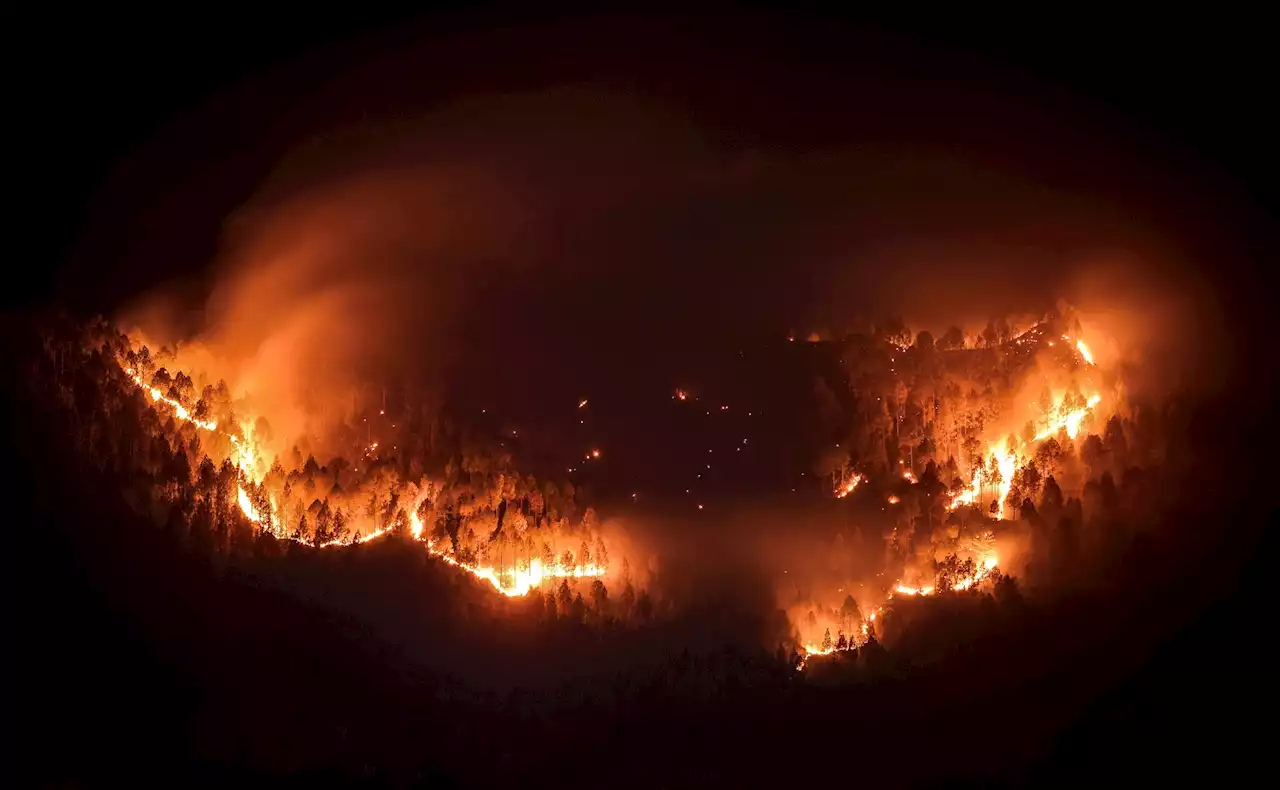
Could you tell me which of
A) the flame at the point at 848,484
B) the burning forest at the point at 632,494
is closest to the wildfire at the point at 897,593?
the burning forest at the point at 632,494

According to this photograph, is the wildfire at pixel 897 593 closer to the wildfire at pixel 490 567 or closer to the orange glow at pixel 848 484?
the orange glow at pixel 848 484

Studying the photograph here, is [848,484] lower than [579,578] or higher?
higher

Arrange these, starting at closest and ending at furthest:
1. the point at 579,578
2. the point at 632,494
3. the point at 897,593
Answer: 1. the point at 897,593
2. the point at 579,578
3. the point at 632,494

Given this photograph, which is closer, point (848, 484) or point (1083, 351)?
point (848, 484)

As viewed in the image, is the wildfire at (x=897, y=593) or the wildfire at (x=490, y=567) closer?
the wildfire at (x=897, y=593)

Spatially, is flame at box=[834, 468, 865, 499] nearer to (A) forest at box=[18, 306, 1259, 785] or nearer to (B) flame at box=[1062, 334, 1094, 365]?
(A) forest at box=[18, 306, 1259, 785]

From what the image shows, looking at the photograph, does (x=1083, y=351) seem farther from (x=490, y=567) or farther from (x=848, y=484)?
(x=490, y=567)

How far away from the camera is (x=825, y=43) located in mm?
10234

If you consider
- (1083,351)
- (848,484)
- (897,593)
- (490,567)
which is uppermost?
(1083,351)

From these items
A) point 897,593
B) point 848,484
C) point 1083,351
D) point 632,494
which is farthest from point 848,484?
point 1083,351

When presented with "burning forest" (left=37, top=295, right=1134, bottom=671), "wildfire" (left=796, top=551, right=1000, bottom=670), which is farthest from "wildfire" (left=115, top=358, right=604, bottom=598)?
"wildfire" (left=796, top=551, right=1000, bottom=670)

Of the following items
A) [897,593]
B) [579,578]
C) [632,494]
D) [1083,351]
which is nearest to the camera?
[897,593]

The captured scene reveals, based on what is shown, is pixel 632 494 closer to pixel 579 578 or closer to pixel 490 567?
pixel 579 578

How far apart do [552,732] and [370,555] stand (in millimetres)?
2148
